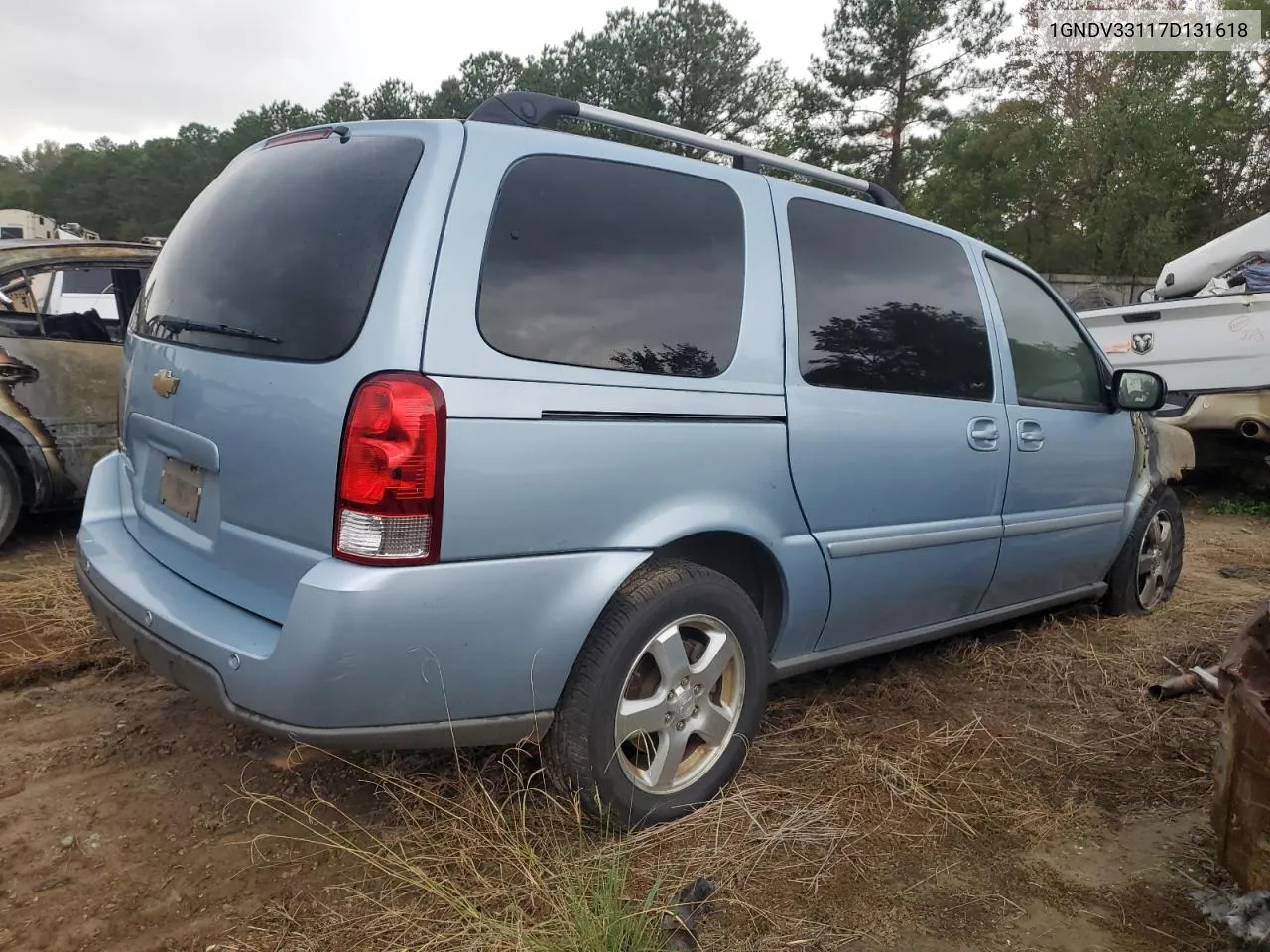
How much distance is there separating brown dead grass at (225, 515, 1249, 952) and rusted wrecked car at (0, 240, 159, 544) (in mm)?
3211

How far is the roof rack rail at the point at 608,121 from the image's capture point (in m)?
2.37

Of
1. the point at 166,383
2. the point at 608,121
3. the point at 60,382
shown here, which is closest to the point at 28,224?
the point at 60,382

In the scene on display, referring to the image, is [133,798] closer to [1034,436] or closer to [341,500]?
[341,500]

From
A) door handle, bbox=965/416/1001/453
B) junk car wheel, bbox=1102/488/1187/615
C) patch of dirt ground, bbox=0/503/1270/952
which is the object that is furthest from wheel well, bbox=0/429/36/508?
junk car wheel, bbox=1102/488/1187/615

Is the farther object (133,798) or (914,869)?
(133,798)

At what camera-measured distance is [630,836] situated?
234cm

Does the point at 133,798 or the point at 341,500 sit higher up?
the point at 341,500

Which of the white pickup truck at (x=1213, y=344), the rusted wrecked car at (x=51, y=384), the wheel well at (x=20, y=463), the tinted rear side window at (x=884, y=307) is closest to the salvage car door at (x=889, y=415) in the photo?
the tinted rear side window at (x=884, y=307)

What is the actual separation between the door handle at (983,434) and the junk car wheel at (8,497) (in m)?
4.66

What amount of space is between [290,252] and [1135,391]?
3493mm

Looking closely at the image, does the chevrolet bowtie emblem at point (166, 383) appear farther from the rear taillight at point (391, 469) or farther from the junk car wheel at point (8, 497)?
the junk car wheel at point (8, 497)

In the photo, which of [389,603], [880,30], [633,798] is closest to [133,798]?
[389,603]

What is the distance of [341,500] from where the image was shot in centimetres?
194

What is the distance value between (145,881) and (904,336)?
8.87 ft
